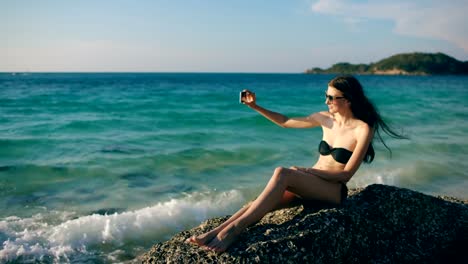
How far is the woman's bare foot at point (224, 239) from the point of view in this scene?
394cm

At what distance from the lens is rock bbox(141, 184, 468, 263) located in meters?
3.98

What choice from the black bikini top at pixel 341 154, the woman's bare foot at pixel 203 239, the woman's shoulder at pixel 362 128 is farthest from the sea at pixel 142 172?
the woman's shoulder at pixel 362 128

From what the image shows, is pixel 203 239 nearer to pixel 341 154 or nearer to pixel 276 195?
pixel 276 195

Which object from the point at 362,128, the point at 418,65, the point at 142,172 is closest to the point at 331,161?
the point at 362,128

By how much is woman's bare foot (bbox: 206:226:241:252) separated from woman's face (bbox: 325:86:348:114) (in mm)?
2021

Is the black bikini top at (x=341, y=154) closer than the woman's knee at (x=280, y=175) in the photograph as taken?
No

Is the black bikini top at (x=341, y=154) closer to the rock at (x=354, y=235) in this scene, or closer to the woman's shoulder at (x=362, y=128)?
the woman's shoulder at (x=362, y=128)

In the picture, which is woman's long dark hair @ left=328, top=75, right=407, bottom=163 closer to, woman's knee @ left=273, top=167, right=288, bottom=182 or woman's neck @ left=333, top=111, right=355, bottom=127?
woman's neck @ left=333, top=111, right=355, bottom=127

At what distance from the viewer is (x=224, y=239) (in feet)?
13.1

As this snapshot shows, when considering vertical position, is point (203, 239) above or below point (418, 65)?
below

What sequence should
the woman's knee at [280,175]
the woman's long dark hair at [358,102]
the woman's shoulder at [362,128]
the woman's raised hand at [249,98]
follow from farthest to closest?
the woman's raised hand at [249,98] → the woman's long dark hair at [358,102] → the woman's shoulder at [362,128] → the woman's knee at [280,175]

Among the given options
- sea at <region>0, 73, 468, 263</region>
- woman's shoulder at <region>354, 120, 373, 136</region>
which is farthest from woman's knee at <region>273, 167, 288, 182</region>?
sea at <region>0, 73, 468, 263</region>

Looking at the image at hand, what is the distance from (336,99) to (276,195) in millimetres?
1506

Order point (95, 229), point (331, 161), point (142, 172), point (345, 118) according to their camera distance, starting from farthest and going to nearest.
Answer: point (142, 172)
point (95, 229)
point (345, 118)
point (331, 161)
